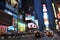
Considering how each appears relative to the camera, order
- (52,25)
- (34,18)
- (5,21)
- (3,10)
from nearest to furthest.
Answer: (3,10), (5,21), (52,25), (34,18)

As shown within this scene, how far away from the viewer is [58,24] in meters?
77.3

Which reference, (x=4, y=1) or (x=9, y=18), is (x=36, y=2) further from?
(x=4, y=1)

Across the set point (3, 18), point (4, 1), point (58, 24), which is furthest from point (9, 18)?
point (58, 24)

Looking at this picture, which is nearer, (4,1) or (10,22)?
(4,1)

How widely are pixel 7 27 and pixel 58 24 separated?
53.5m

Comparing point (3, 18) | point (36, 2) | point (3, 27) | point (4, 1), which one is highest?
point (36, 2)

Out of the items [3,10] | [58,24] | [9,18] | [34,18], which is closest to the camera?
[3,10]

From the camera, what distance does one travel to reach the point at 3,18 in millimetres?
26703

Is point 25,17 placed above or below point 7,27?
above

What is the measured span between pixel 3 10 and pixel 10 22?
15.8 ft

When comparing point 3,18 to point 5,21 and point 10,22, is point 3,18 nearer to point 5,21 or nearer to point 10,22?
point 5,21

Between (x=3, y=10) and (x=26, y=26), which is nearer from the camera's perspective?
(x=3, y=10)

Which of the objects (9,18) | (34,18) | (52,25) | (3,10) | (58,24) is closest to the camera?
(3,10)

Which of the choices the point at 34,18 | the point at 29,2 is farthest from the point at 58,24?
the point at 29,2
